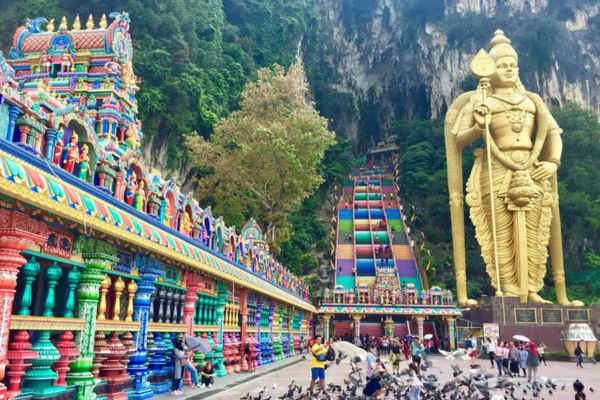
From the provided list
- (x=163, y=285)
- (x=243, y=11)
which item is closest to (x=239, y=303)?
(x=163, y=285)

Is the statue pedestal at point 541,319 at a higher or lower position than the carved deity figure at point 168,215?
lower

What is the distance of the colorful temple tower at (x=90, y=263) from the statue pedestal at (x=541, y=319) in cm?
1235

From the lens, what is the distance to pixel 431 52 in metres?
56.4

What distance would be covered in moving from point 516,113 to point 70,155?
789 inches

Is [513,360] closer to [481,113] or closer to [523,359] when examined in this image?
[523,359]

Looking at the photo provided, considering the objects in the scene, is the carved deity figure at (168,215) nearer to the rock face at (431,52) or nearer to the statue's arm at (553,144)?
the statue's arm at (553,144)

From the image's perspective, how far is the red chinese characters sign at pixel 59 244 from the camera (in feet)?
16.2

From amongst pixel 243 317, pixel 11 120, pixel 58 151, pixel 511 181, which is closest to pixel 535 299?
pixel 511 181

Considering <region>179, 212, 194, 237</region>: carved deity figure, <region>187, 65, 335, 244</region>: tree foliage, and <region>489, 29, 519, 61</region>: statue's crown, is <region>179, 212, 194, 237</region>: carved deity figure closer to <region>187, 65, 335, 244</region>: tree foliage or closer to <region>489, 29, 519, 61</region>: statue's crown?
<region>187, 65, 335, 244</region>: tree foliage

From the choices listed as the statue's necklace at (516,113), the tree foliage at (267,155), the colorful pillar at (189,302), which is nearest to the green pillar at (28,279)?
the colorful pillar at (189,302)

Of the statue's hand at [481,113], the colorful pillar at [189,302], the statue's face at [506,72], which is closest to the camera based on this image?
the colorful pillar at [189,302]

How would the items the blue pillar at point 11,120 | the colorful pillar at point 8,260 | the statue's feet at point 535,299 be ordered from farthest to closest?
1. the statue's feet at point 535,299
2. the blue pillar at point 11,120
3. the colorful pillar at point 8,260

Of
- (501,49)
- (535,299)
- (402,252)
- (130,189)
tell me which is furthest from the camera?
(402,252)

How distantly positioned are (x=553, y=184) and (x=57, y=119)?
71.8 feet
